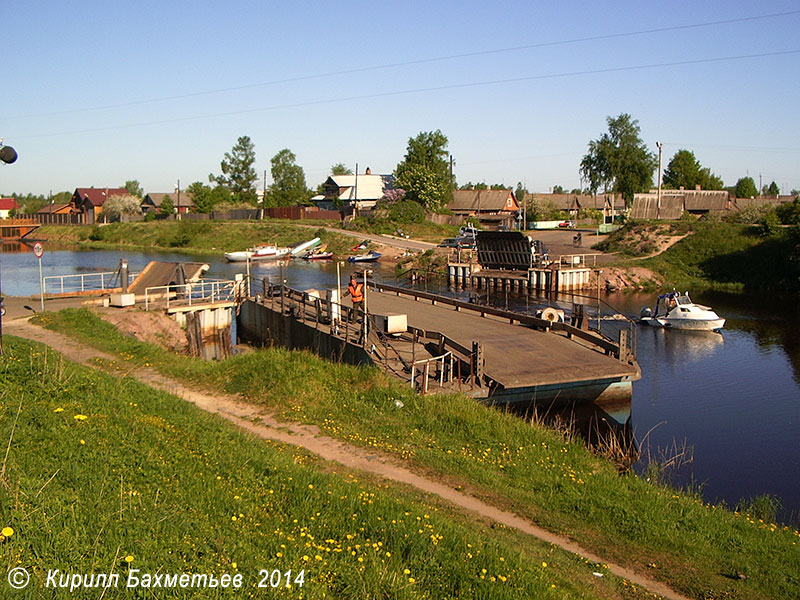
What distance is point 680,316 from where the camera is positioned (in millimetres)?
40938

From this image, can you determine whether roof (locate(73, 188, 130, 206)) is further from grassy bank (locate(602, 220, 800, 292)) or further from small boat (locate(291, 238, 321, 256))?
grassy bank (locate(602, 220, 800, 292))

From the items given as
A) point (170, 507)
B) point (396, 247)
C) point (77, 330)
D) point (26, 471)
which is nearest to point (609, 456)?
point (170, 507)

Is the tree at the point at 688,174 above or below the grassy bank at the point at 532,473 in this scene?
above

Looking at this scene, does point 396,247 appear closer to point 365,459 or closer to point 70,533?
point 365,459

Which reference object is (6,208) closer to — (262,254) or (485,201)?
(262,254)

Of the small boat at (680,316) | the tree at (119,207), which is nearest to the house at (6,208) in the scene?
the tree at (119,207)

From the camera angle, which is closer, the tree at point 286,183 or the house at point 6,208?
the house at point 6,208

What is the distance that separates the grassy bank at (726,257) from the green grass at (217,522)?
53203 millimetres

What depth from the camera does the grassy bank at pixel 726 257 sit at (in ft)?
187

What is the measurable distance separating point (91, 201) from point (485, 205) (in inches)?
2838

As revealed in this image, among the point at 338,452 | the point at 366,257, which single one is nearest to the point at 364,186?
the point at 366,257

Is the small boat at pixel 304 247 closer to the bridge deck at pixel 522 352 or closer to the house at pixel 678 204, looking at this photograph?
the house at pixel 678 204

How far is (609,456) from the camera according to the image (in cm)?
1712

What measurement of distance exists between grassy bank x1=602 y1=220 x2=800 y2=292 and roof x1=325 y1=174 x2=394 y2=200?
179 ft
